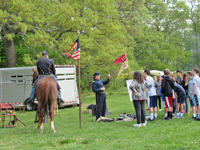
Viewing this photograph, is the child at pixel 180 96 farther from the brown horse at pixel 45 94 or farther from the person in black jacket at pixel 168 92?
the brown horse at pixel 45 94

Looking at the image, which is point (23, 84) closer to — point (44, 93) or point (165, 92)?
point (44, 93)

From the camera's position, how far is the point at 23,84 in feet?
54.8

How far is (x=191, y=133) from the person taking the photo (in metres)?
6.43

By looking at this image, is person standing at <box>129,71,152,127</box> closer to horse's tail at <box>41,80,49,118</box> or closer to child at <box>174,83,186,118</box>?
child at <box>174,83,186,118</box>

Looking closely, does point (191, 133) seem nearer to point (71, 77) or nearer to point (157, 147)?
point (157, 147)

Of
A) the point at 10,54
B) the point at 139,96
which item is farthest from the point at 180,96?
the point at 10,54

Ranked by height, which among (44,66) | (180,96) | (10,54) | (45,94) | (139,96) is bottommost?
(180,96)

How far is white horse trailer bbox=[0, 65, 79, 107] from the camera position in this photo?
16.5 m

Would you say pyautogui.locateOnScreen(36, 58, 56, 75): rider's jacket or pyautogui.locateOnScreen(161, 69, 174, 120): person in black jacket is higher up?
pyautogui.locateOnScreen(36, 58, 56, 75): rider's jacket

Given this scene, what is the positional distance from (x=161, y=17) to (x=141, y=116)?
37.5 meters

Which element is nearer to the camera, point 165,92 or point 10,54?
point 165,92

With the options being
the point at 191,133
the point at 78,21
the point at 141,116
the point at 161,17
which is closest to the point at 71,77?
the point at 78,21

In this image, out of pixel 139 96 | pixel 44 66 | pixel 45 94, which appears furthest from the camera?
pixel 139 96

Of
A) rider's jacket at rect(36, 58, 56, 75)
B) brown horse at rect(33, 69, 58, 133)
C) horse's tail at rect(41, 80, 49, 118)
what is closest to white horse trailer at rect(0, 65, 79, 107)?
rider's jacket at rect(36, 58, 56, 75)
